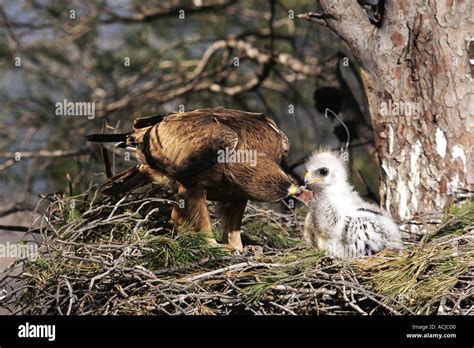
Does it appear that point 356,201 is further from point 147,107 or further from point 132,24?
point 132,24

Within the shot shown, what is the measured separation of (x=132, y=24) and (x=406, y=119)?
2.95 metres

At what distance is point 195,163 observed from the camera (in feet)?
15.4

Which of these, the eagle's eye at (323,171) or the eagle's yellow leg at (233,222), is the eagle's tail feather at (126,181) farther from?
the eagle's eye at (323,171)

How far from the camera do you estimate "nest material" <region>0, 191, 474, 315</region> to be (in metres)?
3.91

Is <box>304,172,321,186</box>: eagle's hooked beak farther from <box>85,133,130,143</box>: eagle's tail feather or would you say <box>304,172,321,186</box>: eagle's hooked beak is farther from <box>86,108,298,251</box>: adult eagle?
<box>85,133,130,143</box>: eagle's tail feather

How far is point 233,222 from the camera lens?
4934 millimetres

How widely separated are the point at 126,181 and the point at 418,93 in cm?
167

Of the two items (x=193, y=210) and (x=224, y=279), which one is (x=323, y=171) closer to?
(x=193, y=210)

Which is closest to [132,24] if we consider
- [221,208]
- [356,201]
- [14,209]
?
[14,209]

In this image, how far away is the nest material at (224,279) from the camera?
3.91m

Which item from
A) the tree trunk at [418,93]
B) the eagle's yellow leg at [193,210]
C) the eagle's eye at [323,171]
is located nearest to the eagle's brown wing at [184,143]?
the eagle's yellow leg at [193,210]

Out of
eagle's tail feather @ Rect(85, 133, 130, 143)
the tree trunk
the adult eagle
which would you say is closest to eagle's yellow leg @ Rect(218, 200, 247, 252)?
the adult eagle

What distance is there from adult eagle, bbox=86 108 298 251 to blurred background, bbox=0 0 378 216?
0.97m

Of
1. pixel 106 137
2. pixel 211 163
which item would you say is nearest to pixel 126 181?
pixel 106 137
